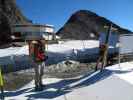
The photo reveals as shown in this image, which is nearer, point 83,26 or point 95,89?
point 95,89

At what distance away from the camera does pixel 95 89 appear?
10.1 meters

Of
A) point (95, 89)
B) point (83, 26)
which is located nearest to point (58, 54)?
point (95, 89)

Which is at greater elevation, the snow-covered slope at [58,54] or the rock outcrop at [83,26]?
the rock outcrop at [83,26]

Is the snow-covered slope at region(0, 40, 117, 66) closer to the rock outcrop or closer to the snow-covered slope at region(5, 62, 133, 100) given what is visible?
the snow-covered slope at region(5, 62, 133, 100)

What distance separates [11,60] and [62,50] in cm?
362

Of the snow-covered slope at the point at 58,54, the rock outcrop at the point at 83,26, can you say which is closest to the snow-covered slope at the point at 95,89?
the snow-covered slope at the point at 58,54

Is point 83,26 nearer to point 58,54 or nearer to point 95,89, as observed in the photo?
point 58,54

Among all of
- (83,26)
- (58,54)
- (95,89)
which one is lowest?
(95,89)

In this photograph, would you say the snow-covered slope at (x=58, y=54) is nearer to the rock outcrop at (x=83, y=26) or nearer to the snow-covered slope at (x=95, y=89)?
the snow-covered slope at (x=95, y=89)

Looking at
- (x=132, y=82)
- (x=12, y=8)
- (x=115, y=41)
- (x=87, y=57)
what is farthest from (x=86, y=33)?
(x=132, y=82)

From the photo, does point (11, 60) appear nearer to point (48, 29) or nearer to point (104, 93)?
point (104, 93)

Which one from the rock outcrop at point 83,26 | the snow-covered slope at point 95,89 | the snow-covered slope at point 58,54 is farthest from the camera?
the rock outcrop at point 83,26

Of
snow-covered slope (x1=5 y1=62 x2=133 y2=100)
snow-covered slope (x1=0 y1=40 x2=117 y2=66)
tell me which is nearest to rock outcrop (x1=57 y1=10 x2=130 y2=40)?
snow-covered slope (x1=0 y1=40 x2=117 y2=66)

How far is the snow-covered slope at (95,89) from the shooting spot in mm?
9284
